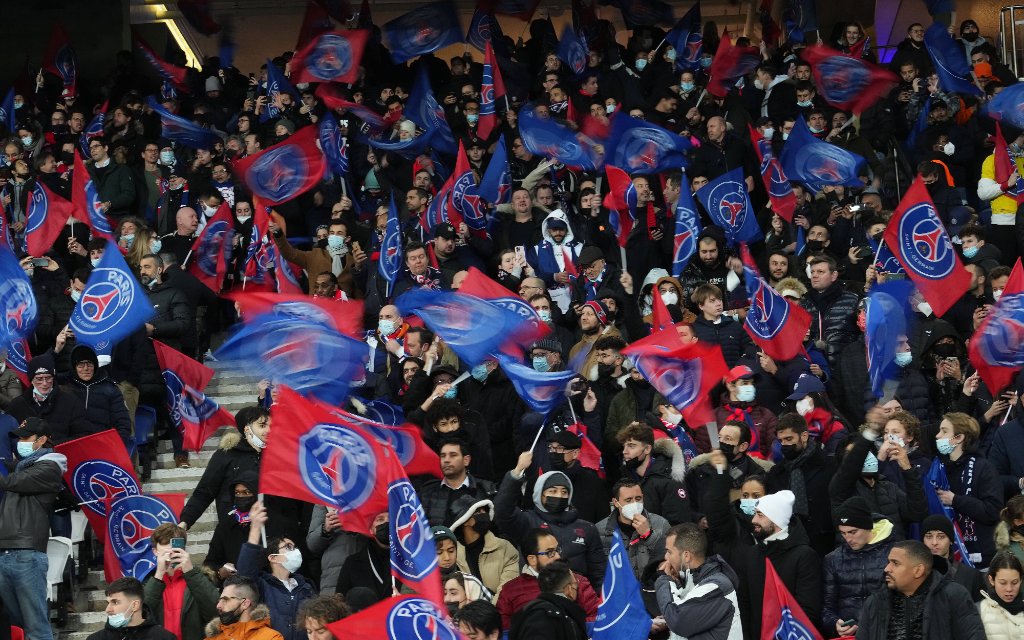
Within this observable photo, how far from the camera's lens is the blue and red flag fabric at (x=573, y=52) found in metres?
21.2

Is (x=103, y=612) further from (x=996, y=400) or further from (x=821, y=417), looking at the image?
(x=996, y=400)

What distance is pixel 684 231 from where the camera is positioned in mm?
15781

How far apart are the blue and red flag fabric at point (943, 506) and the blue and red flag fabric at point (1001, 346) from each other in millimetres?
1194

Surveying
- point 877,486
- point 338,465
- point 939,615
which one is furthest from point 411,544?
point 877,486

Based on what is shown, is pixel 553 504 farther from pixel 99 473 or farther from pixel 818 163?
pixel 818 163

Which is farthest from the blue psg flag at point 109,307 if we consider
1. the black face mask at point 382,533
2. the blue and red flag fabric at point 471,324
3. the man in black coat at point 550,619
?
the man in black coat at point 550,619

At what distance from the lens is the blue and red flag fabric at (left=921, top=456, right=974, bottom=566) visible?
1087 cm

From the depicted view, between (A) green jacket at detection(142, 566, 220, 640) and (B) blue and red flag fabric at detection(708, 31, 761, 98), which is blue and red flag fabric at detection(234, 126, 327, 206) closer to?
(B) blue and red flag fabric at detection(708, 31, 761, 98)

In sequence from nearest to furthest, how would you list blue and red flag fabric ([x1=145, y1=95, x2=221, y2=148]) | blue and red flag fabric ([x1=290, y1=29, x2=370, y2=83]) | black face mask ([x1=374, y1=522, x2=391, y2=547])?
black face mask ([x1=374, y1=522, x2=391, y2=547]) < blue and red flag fabric ([x1=145, y1=95, x2=221, y2=148]) < blue and red flag fabric ([x1=290, y1=29, x2=370, y2=83])

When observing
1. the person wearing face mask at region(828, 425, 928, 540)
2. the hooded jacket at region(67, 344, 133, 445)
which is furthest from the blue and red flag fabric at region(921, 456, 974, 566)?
the hooded jacket at region(67, 344, 133, 445)

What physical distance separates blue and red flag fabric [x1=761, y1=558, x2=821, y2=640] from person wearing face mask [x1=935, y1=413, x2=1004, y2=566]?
6.01ft

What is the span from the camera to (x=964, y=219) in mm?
16312

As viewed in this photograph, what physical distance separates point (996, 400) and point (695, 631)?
3.89 meters

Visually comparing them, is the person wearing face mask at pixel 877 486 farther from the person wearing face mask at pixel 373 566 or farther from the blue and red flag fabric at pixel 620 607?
the person wearing face mask at pixel 373 566
